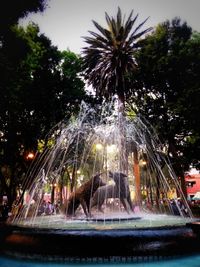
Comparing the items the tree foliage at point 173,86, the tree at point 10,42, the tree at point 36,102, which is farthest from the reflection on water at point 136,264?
the tree foliage at point 173,86

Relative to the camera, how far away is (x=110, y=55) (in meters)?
28.4

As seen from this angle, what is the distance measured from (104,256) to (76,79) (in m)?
19.8

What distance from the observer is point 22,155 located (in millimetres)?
24672

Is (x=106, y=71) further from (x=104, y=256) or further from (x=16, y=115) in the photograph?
(x=104, y=256)

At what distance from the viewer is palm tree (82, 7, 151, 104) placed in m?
28.0

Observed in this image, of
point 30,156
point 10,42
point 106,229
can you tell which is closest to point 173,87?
point 30,156

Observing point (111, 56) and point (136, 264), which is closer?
point (136, 264)

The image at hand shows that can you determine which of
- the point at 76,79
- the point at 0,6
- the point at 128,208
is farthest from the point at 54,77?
the point at 128,208

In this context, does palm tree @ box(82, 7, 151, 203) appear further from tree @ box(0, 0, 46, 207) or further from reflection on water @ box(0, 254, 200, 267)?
reflection on water @ box(0, 254, 200, 267)

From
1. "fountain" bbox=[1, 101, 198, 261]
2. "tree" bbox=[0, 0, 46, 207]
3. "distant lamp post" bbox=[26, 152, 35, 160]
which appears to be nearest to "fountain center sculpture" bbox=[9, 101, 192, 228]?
"fountain" bbox=[1, 101, 198, 261]

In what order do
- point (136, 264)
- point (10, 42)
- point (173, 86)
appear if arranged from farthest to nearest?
1. point (173, 86)
2. point (10, 42)
3. point (136, 264)

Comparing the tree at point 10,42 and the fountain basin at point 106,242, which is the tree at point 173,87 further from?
the fountain basin at point 106,242

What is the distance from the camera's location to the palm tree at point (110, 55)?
28.0 meters

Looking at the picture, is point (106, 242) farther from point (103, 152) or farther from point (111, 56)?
point (111, 56)
